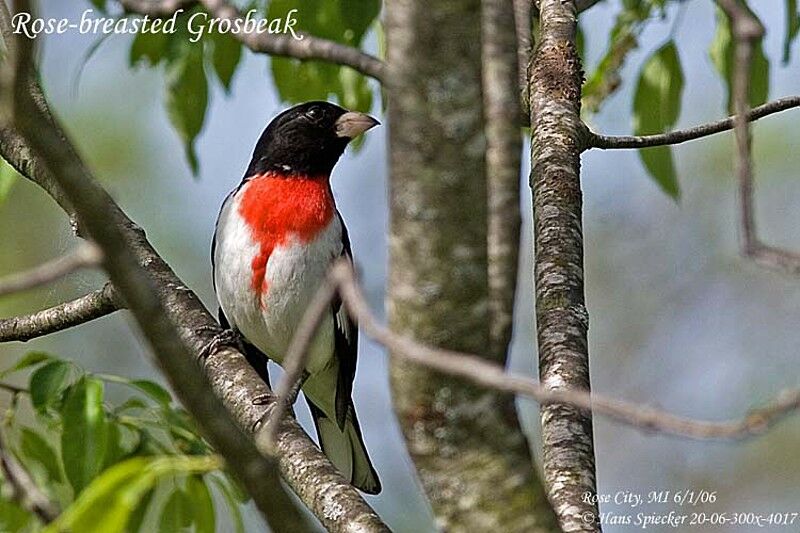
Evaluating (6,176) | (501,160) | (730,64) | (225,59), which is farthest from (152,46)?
(501,160)

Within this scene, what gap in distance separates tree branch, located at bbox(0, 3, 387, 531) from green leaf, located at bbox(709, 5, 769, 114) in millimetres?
1689

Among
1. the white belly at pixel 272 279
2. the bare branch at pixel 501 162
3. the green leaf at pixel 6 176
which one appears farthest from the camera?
the white belly at pixel 272 279

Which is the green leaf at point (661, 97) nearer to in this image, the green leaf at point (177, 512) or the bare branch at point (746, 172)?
the green leaf at point (177, 512)

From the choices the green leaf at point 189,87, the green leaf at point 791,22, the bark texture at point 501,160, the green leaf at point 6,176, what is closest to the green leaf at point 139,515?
the green leaf at point 6,176

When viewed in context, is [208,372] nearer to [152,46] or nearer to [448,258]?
[152,46]

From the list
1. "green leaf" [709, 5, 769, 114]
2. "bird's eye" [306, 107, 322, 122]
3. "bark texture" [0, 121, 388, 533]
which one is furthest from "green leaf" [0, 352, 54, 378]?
"bird's eye" [306, 107, 322, 122]

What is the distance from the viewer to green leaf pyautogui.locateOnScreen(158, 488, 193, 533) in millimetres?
3414

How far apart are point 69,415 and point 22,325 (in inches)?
24.6

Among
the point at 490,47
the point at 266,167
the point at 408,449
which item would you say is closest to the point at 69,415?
the point at 408,449

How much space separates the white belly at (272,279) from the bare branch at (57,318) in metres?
1.37

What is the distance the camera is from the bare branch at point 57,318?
3.76 metres

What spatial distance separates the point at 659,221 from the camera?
33.9ft

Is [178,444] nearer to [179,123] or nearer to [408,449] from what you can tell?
[179,123]

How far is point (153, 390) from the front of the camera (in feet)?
11.8
